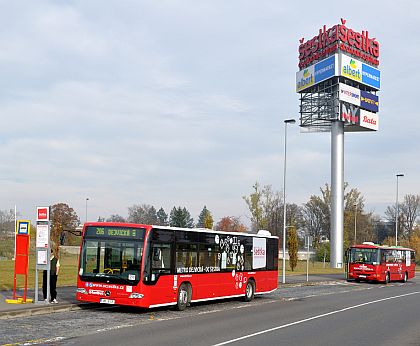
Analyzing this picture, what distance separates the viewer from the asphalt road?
1333cm

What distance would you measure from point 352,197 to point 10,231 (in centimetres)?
5372

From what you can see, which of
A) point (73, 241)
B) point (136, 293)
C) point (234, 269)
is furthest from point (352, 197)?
point (136, 293)

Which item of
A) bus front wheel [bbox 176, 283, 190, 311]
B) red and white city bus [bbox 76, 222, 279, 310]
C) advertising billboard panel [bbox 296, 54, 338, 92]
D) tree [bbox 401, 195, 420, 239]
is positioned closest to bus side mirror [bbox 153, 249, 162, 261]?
red and white city bus [bbox 76, 222, 279, 310]

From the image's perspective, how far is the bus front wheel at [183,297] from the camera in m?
19.8

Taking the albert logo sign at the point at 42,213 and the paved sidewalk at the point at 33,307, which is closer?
the paved sidewalk at the point at 33,307

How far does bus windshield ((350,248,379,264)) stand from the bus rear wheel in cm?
2038

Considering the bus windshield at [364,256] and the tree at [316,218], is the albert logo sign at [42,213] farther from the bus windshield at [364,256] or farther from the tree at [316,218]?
the tree at [316,218]

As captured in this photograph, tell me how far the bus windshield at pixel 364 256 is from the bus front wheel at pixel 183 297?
25714mm

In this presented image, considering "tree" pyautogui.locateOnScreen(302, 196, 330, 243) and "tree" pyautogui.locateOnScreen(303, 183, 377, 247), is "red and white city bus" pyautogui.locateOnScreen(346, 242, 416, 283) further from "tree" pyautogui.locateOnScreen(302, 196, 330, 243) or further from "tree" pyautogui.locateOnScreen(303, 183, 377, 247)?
"tree" pyautogui.locateOnScreen(302, 196, 330, 243)

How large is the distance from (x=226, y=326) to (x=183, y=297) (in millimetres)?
4147

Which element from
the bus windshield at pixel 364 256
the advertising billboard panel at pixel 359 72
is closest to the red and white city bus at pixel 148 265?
the bus windshield at pixel 364 256

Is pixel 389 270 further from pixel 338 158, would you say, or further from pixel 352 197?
pixel 352 197

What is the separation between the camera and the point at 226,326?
1614cm

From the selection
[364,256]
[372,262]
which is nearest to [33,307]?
[364,256]
